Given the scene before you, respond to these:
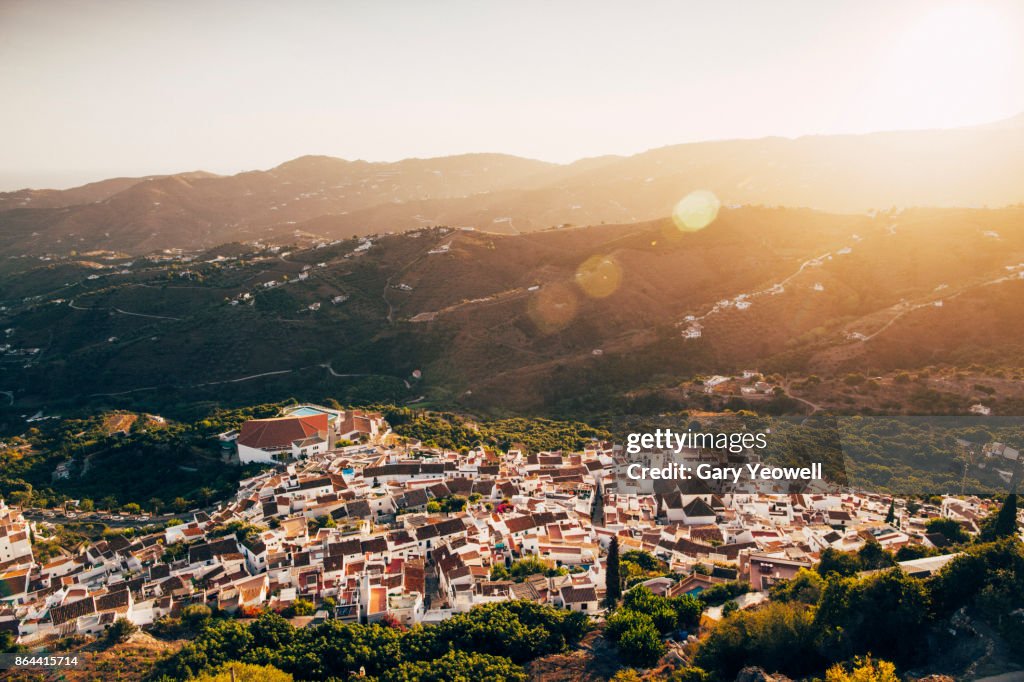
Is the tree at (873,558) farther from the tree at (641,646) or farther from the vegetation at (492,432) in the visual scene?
the vegetation at (492,432)

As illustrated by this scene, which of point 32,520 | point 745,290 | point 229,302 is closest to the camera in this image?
point 32,520

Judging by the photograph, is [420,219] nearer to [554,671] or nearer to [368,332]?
[368,332]

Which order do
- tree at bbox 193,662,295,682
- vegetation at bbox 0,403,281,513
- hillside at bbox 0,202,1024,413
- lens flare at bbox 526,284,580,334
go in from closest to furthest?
1. tree at bbox 193,662,295,682
2. vegetation at bbox 0,403,281,513
3. hillside at bbox 0,202,1024,413
4. lens flare at bbox 526,284,580,334

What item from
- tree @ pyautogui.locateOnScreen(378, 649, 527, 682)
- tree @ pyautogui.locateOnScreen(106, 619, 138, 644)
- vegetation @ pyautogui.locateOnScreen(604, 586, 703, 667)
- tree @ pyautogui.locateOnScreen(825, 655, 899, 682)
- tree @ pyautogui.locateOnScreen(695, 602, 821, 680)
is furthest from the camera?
tree @ pyautogui.locateOnScreen(106, 619, 138, 644)

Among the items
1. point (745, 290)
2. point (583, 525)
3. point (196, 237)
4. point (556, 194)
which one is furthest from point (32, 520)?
point (556, 194)

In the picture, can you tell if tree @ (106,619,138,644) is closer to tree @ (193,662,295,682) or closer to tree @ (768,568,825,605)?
tree @ (193,662,295,682)

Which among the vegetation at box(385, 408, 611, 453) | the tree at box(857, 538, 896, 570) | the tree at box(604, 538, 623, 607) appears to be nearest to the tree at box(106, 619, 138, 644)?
the tree at box(604, 538, 623, 607)

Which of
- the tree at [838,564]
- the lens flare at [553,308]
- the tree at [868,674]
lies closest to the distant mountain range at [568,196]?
the lens flare at [553,308]
